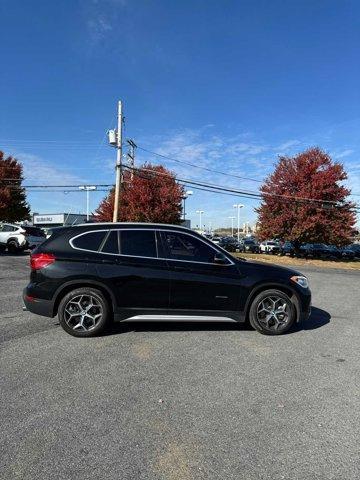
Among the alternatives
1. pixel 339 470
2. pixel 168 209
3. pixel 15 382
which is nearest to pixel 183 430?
pixel 339 470

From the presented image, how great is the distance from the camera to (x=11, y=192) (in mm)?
41188

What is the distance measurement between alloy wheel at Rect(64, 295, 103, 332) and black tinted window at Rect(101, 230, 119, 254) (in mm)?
737

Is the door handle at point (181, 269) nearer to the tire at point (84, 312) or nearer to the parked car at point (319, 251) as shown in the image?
the tire at point (84, 312)

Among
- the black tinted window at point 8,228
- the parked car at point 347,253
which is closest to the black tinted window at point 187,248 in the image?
the black tinted window at point 8,228

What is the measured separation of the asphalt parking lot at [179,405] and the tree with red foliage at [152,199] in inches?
1006

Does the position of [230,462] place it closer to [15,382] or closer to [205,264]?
[15,382]

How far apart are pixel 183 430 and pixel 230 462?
0.57 m

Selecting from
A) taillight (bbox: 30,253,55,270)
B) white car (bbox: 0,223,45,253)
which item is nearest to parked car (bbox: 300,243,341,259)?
white car (bbox: 0,223,45,253)

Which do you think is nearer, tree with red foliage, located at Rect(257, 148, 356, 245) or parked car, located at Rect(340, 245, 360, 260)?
tree with red foliage, located at Rect(257, 148, 356, 245)

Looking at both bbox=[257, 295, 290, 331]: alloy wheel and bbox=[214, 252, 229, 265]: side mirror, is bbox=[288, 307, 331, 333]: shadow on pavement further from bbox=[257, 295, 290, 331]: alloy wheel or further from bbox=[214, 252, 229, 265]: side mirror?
bbox=[214, 252, 229, 265]: side mirror

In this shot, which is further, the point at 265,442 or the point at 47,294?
the point at 47,294

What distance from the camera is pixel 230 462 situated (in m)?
3.06

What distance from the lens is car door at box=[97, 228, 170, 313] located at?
640 cm

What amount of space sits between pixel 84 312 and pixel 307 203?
28.3 meters
